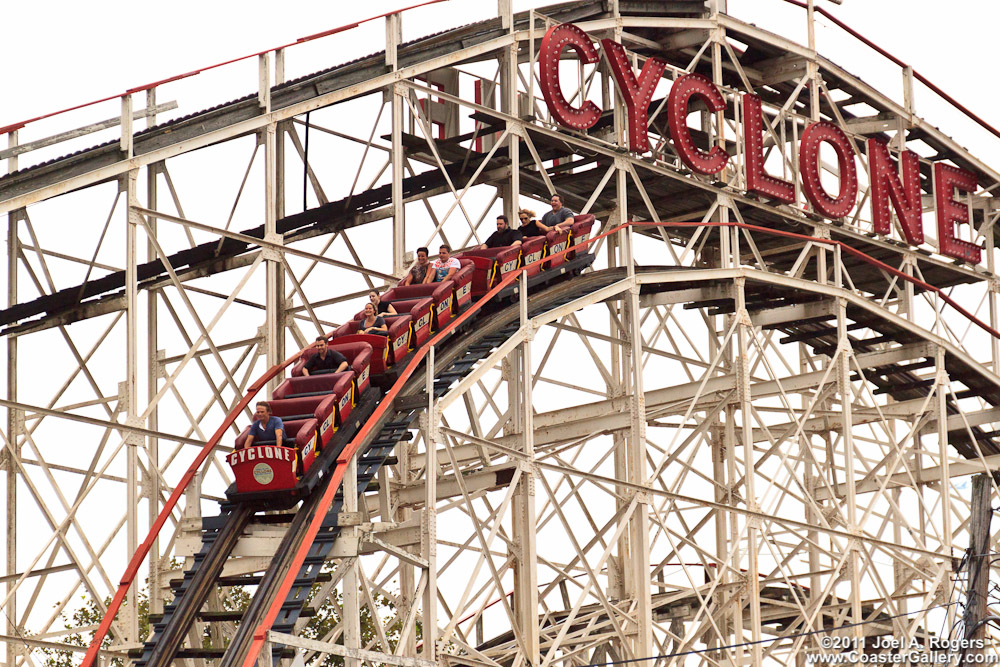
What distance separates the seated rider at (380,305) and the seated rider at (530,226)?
311 cm

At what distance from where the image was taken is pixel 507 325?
2434 cm

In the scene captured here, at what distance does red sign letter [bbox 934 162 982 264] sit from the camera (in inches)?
1336

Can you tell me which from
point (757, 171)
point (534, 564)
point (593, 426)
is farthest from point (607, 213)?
point (534, 564)

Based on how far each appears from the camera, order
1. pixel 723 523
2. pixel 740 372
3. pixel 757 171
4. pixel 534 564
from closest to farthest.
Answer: pixel 534 564, pixel 740 372, pixel 757 171, pixel 723 523

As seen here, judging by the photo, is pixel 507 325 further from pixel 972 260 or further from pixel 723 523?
pixel 972 260

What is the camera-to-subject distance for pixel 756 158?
99.0 feet

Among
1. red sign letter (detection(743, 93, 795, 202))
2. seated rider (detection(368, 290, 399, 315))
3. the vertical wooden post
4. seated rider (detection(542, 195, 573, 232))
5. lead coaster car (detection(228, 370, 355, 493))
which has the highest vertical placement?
red sign letter (detection(743, 93, 795, 202))

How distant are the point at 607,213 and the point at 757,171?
9.12ft

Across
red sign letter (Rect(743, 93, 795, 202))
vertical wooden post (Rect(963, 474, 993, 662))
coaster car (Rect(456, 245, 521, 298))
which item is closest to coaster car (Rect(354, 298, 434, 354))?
coaster car (Rect(456, 245, 521, 298))

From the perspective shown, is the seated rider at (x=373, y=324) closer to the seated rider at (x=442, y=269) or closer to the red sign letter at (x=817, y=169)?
the seated rider at (x=442, y=269)

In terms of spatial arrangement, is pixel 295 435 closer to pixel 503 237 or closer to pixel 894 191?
pixel 503 237

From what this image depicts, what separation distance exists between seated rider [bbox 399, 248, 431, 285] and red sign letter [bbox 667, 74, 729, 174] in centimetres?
576

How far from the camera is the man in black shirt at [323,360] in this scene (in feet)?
72.0
